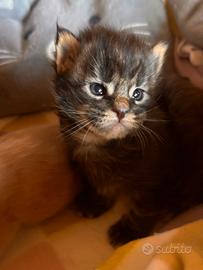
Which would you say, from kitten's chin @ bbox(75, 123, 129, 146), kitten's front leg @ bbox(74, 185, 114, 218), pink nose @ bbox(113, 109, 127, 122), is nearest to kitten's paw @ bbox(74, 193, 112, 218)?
kitten's front leg @ bbox(74, 185, 114, 218)

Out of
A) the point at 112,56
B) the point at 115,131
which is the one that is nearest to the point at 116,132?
the point at 115,131

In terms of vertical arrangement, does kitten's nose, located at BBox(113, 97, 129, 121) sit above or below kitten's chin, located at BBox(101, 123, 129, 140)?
A: above

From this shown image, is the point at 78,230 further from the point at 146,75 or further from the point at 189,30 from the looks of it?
the point at 189,30

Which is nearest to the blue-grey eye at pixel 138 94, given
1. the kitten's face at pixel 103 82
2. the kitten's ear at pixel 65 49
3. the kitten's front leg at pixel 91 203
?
the kitten's face at pixel 103 82

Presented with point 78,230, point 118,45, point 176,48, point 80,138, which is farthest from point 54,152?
point 176,48

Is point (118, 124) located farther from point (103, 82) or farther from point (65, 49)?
point (65, 49)

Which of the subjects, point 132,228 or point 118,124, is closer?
point 118,124

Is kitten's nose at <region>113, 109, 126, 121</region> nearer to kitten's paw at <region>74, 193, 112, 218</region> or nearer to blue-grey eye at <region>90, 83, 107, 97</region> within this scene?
blue-grey eye at <region>90, 83, 107, 97</region>
